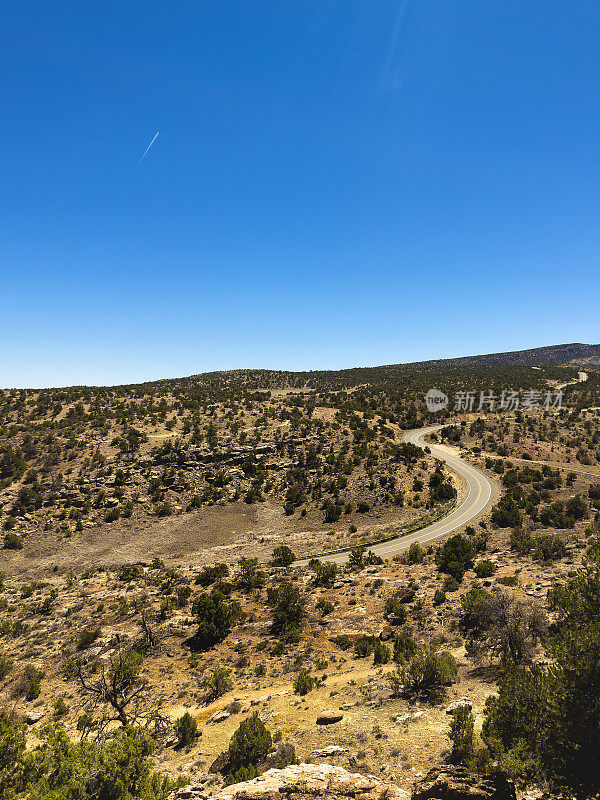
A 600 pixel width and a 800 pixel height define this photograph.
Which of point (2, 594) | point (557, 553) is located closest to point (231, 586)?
point (2, 594)

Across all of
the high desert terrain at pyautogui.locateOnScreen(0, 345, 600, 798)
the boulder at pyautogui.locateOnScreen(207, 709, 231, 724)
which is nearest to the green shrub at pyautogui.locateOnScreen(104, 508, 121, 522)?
the high desert terrain at pyautogui.locateOnScreen(0, 345, 600, 798)

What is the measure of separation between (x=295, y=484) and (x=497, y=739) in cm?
4631

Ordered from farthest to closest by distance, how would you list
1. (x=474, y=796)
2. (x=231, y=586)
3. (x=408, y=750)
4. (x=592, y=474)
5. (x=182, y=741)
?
(x=592, y=474) → (x=231, y=586) → (x=182, y=741) → (x=408, y=750) → (x=474, y=796)

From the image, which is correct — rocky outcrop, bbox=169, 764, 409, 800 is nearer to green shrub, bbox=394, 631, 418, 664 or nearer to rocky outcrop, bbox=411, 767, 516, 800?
rocky outcrop, bbox=411, 767, 516, 800

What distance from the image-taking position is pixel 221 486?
54.2 metres

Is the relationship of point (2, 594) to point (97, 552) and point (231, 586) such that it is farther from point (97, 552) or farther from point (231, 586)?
point (231, 586)

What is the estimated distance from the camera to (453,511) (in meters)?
45.1

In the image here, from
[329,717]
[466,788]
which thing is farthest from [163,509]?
[466,788]

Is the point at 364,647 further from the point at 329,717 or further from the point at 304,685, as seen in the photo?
the point at 329,717

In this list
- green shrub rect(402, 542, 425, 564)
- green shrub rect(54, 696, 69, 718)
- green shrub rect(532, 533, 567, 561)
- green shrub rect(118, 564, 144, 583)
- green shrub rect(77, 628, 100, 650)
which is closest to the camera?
green shrub rect(54, 696, 69, 718)

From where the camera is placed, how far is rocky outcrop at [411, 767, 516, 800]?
7.31 metres

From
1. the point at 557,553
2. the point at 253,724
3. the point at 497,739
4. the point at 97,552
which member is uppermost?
the point at 497,739

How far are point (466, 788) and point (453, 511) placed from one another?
41.6 meters

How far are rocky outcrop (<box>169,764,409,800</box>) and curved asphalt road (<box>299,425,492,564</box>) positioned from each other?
27597 millimetres
